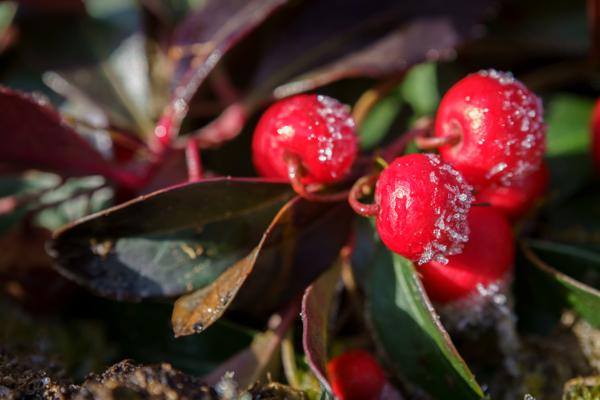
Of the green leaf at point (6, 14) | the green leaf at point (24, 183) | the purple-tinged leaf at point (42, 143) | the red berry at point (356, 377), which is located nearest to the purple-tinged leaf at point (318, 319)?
the red berry at point (356, 377)

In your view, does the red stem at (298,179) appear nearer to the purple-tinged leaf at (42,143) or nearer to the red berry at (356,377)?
the red berry at (356,377)

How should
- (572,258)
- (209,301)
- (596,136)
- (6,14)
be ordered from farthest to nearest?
(6,14)
(596,136)
(572,258)
(209,301)

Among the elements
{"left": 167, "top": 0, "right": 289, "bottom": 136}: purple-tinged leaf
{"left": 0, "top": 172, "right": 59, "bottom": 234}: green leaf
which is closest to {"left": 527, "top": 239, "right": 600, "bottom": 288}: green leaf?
{"left": 167, "top": 0, "right": 289, "bottom": 136}: purple-tinged leaf

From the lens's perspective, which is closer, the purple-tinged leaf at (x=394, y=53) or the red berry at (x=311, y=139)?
the red berry at (x=311, y=139)

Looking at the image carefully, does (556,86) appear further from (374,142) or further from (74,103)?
(74,103)

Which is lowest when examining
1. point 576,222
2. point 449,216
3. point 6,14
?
point 576,222

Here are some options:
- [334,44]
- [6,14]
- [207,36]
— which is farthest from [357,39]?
[6,14]

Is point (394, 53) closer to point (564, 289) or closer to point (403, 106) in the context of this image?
point (403, 106)
